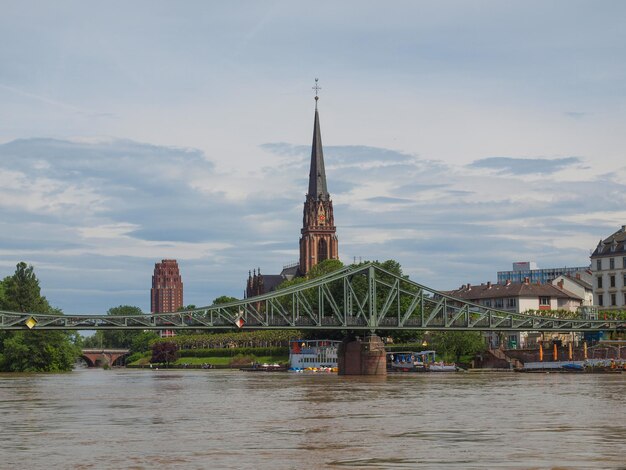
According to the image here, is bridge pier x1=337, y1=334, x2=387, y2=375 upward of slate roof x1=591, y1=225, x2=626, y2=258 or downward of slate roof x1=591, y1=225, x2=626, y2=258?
downward

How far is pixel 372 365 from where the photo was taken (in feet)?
388

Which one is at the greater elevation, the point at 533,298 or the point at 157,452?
the point at 533,298

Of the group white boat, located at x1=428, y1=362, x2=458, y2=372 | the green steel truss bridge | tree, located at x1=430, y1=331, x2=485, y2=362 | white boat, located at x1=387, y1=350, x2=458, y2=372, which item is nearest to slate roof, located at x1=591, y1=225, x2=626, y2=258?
the green steel truss bridge

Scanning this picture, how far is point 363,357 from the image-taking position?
119625 mm

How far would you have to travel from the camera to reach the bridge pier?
11819cm

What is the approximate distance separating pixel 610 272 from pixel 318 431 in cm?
11099

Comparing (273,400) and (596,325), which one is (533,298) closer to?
(596,325)

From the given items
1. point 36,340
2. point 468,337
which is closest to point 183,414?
point 36,340

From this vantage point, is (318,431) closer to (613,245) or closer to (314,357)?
(613,245)

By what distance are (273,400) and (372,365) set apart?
54.4 meters

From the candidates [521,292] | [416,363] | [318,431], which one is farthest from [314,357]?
[318,431]

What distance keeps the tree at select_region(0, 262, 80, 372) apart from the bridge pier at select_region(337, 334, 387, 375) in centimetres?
3553

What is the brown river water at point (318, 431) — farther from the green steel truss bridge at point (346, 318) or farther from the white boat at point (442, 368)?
the white boat at point (442, 368)

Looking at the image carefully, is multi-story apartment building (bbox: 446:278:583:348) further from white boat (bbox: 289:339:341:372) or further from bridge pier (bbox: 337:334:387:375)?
bridge pier (bbox: 337:334:387:375)
